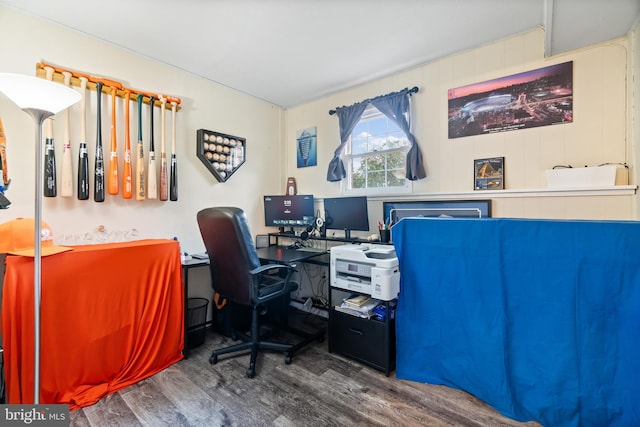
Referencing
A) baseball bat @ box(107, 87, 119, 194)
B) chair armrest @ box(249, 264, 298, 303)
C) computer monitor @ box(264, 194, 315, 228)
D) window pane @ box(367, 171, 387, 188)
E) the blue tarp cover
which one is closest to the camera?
the blue tarp cover

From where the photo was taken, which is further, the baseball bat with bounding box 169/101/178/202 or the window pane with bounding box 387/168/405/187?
the window pane with bounding box 387/168/405/187

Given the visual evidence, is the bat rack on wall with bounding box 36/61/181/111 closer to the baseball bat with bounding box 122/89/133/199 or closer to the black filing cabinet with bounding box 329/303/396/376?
the baseball bat with bounding box 122/89/133/199

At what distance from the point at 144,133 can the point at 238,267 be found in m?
1.62

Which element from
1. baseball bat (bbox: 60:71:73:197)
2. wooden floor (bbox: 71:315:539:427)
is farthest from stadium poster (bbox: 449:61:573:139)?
baseball bat (bbox: 60:71:73:197)

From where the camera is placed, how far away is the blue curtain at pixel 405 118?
2.72m

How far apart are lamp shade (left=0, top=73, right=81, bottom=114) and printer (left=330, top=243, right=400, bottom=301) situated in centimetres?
188

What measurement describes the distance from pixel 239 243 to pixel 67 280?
3.49ft

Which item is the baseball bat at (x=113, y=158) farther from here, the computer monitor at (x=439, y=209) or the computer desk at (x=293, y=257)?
the computer monitor at (x=439, y=209)

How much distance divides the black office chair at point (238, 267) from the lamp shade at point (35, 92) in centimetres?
97

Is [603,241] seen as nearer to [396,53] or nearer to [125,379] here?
[396,53]

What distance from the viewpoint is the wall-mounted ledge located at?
1.94m

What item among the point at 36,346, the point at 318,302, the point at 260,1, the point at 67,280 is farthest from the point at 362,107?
the point at 36,346

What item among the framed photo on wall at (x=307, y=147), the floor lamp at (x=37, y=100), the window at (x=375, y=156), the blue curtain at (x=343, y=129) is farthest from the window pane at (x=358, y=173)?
the floor lamp at (x=37, y=100)

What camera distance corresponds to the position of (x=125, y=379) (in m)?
1.94
